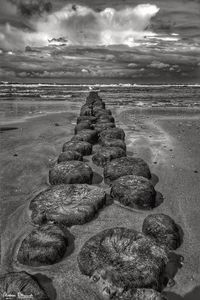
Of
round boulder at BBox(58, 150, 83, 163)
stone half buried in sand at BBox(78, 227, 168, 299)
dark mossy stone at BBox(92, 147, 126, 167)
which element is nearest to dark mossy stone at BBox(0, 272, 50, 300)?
stone half buried in sand at BBox(78, 227, 168, 299)

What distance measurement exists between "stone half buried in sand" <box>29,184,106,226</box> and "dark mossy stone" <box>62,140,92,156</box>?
399cm

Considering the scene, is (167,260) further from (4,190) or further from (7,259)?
(4,190)

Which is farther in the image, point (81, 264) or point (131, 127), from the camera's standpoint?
point (131, 127)

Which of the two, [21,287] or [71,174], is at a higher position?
[71,174]

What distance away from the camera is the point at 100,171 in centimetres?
1107

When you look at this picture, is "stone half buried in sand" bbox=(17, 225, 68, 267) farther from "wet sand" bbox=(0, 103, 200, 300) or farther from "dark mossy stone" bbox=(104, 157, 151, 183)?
"dark mossy stone" bbox=(104, 157, 151, 183)

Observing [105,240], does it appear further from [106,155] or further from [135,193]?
[106,155]

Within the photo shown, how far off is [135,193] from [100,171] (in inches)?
121

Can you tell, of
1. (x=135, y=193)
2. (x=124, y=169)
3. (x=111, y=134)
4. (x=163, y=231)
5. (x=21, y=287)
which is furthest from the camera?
(x=111, y=134)

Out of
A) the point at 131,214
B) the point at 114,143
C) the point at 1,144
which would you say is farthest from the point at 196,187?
the point at 1,144

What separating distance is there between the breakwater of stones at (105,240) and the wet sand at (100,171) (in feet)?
0.66

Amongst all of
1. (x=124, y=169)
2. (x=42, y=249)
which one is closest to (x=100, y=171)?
(x=124, y=169)

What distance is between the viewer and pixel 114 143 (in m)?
12.8

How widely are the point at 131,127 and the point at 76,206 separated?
42.5 feet
